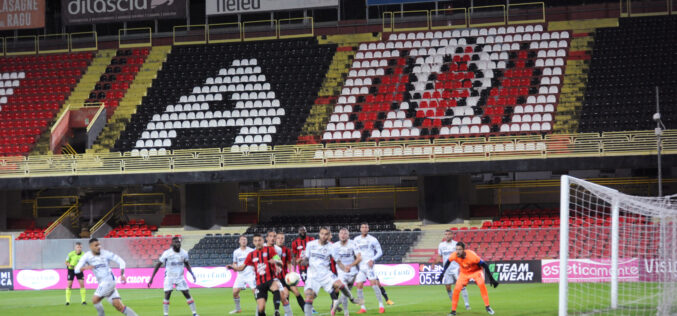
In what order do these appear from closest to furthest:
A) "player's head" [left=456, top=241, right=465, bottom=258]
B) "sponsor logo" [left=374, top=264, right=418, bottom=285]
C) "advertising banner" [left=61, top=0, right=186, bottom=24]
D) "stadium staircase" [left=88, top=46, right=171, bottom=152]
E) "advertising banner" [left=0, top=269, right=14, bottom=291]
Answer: "player's head" [left=456, top=241, right=465, bottom=258] → "sponsor logo" [left=374, top=264, right=418, bottom=285] → "advertising banner" [left=0, top=269, right=14, bottom=291] → "stadium staircase" [left=88, top=46, right=171, bottom=152] → "advertising banner" [left=61, top=0, right=186, bottom=24]

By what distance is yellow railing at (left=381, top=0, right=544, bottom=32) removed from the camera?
4959cm

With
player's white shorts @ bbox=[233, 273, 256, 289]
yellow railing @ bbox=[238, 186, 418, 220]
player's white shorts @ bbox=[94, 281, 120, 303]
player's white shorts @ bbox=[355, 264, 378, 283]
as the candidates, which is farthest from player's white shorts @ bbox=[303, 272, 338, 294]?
yellow railing @ bbox=[238, 186, 418, 220]

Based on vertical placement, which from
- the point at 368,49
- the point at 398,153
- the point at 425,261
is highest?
the point at 368,49

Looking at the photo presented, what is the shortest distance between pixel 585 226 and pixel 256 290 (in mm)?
17197

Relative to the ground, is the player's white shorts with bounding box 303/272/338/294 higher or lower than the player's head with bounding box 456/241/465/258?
lower

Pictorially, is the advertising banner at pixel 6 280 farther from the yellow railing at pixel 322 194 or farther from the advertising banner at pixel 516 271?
the advertising banner at pixel 516 271

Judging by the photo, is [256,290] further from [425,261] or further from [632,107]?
[632,107]

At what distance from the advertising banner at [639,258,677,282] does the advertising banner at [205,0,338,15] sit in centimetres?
2813

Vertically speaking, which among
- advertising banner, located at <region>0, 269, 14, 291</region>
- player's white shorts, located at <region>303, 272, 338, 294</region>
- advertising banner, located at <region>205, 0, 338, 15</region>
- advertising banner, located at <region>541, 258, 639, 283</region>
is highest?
advertising banner, located at <region>205, 0, 338, 15</region>

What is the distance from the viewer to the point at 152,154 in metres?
43.7

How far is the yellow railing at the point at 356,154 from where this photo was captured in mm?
38656

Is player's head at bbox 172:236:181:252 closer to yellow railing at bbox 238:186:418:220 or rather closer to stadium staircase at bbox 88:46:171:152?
stadium staircase at bbox 88:46:171:152

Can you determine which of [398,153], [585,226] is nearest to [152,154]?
[398,153]

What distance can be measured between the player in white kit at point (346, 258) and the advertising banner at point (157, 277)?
1253 cm
